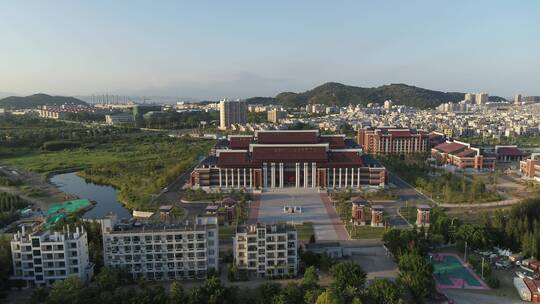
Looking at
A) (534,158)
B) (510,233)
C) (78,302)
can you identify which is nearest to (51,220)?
(78,302)

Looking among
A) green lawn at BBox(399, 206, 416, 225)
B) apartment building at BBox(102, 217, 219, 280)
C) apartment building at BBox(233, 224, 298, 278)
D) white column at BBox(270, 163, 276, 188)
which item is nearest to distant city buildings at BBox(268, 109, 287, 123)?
white column at BBox(270, 163, 276, 188)

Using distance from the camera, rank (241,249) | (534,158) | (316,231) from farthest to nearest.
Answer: (534,158) < (316,231) < (241,249)

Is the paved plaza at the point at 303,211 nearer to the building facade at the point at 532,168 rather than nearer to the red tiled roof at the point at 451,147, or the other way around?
the red tiled roof at the point at 451,147

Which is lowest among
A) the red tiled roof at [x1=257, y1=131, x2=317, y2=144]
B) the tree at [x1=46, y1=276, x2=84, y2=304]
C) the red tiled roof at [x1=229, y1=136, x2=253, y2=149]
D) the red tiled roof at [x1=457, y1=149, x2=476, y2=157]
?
the tree at [x1=46, y1=276, x2=84, y2=304]

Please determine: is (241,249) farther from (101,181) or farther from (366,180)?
(101,181)

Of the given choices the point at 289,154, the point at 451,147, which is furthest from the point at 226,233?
the point at 451,147

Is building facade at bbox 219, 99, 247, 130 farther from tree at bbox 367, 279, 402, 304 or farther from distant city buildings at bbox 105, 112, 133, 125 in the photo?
tree at bbox 367, 279, 402, 304

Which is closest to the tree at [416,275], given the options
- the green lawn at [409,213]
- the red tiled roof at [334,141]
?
the green lawn at [409,213]
